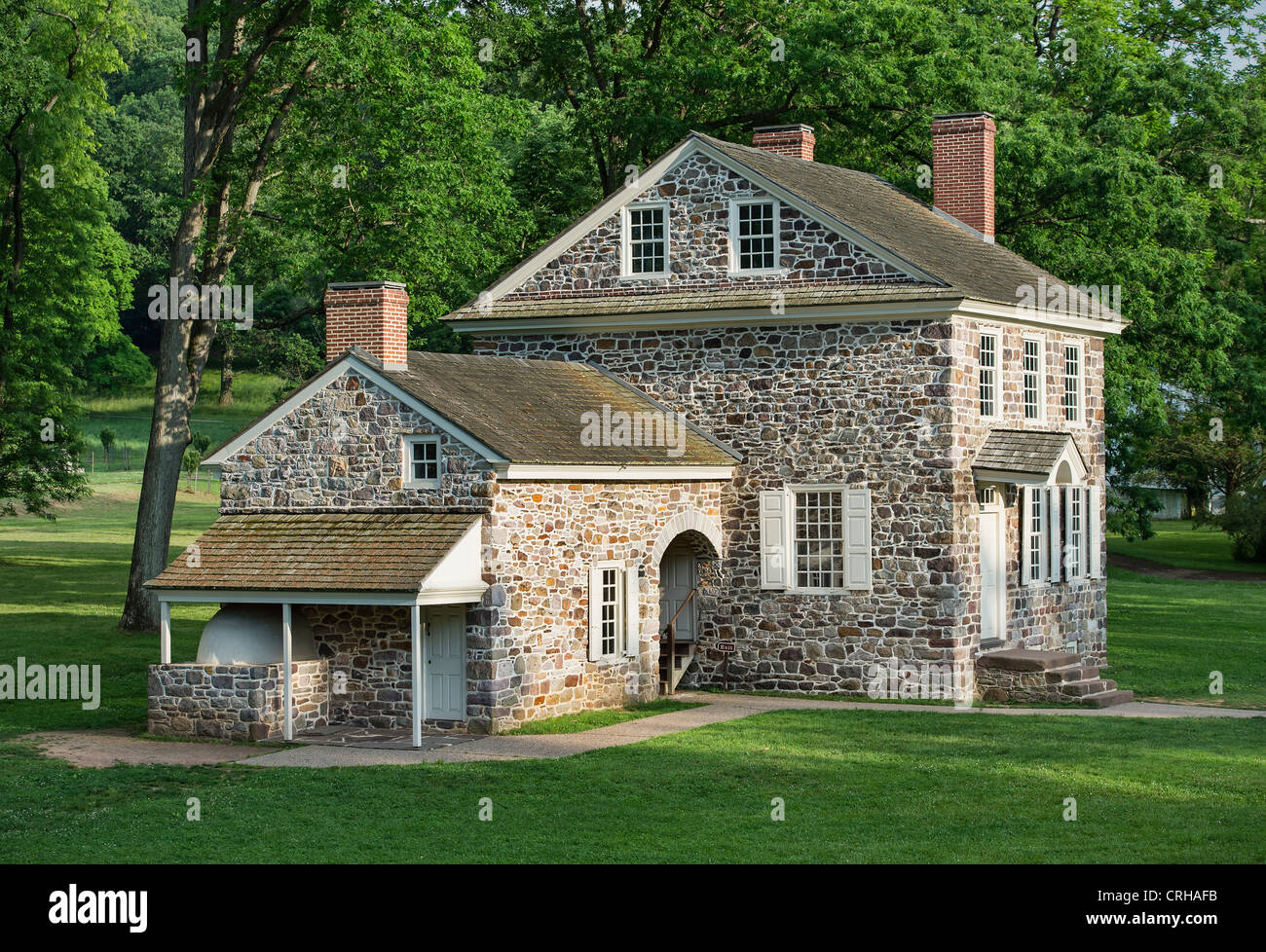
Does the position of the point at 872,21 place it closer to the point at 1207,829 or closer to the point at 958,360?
the point at 958,360

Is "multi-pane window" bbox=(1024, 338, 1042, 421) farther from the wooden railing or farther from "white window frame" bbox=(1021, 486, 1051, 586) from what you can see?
the wooden railing

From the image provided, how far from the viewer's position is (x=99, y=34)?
36.5 m

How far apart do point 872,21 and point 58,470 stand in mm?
21836

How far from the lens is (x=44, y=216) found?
38.8 m

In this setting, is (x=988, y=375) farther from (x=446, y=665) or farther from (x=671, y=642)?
(x=446, y=665)

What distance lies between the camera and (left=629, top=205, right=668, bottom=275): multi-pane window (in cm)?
2623

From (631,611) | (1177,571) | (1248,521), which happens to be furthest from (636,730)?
(1248,521)

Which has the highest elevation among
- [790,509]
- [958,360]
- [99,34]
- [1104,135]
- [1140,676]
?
[99,34]

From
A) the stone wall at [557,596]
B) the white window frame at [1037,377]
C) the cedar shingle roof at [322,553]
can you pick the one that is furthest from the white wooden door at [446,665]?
the white window frame at [1037,377]

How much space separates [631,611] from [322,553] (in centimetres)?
465

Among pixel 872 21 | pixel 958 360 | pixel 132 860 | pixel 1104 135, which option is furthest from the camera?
pixel 1104 135

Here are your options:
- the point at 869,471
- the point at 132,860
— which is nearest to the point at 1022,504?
the point at 869,471

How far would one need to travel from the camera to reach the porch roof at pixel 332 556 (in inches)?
797

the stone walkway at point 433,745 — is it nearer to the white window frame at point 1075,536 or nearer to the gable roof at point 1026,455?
the gable roof at point 1026,455
